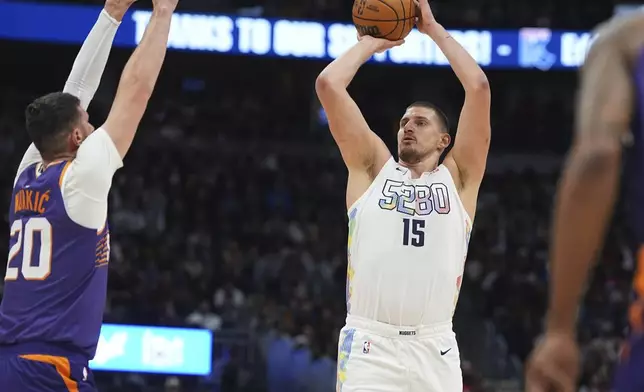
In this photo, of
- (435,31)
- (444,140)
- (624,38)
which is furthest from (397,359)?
(624,38)

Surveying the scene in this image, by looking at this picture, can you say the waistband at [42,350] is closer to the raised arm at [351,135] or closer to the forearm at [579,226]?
the raised arm at [351,135]

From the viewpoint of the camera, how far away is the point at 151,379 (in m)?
11.3

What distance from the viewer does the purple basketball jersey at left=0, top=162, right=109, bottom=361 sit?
3.80 metres

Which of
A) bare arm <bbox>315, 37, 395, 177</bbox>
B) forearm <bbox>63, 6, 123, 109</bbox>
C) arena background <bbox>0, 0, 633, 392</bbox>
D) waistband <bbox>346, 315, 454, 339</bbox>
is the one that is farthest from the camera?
arena background <bbox>0, 0, 633, 392</bbox>

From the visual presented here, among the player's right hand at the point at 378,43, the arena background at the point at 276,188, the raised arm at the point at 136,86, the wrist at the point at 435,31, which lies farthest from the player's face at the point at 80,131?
the arena background at the point at 276,188

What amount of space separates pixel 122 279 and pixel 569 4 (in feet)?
31.5

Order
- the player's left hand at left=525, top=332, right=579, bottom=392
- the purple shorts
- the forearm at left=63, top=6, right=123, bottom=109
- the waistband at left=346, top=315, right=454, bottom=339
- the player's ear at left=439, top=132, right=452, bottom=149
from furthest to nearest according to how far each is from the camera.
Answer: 1. the player's ear at left=439, top=132, right=452, bottom=149
2. the waistband at left=346, top=315, right=454, bottom=339
3. the forearm at left=63, top=6, right=123, bottom=109
4. the purple shorts
5. the player's left hand at left=525, top=332, right=579, bottom=392

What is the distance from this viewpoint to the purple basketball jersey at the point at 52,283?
3797 mm

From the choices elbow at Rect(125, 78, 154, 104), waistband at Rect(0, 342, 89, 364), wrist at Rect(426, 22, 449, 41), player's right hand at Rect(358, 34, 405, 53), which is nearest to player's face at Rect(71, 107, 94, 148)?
elbow at Rect(125, 78, 154, 104)

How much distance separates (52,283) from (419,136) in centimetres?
228

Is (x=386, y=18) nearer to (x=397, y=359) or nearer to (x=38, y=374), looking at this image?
(x=397, y=359)

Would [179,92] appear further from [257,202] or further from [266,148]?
[257,202]

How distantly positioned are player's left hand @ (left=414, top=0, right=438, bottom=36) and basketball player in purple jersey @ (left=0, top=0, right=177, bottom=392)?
2.07 m

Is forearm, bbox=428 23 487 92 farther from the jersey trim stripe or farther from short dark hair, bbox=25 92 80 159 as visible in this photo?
the jersey trim stripe
